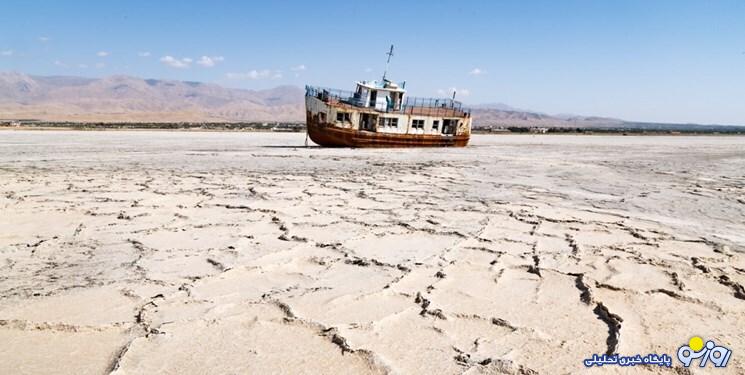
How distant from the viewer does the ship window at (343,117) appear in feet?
69.3

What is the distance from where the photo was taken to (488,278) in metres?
3.80

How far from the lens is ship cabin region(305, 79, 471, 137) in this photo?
69.3 ft

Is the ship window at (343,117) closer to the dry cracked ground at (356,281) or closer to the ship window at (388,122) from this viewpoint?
the ship window at (388,122)

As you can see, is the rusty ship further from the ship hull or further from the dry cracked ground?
the dry cracked ground

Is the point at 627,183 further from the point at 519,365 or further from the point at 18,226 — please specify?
the point at 18,226

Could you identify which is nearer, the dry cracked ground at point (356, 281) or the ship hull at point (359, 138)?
the dry cracked ground at point (356, 281)

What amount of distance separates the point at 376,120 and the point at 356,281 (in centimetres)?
1813

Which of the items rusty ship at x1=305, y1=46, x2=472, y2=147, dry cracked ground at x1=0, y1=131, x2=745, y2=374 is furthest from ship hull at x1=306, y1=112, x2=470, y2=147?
dry cracked ground at x1=0, y1=131, x2=745, y2=374

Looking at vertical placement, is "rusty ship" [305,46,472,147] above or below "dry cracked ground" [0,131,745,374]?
above

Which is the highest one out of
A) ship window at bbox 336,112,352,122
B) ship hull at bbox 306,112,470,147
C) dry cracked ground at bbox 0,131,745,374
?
ship window at bbox 336,112,352,122

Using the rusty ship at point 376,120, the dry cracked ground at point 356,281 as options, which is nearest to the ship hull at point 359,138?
the rusty ship at point 376,120

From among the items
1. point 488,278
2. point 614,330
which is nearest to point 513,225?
point 488,278

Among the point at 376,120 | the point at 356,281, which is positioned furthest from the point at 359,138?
the point at 356,281

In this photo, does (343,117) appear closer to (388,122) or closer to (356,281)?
(388,122)
